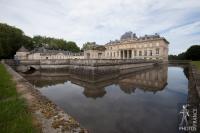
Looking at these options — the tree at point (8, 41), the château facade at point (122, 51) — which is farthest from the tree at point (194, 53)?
the tree at point (8, 41)

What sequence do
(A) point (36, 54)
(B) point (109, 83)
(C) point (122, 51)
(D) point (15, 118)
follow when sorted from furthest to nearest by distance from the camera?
1. (C) point (122, 51)
2. (A) point (36, 54)
3. (B) point (109, 83)
4. (D) point (15, 118)

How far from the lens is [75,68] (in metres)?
25.1

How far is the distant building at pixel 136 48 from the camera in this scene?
163 feet

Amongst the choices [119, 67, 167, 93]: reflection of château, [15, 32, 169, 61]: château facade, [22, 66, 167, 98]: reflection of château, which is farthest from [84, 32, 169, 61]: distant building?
[119, 67, 167, 93]: reflection of château

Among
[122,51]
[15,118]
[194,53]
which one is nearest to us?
[15,118]

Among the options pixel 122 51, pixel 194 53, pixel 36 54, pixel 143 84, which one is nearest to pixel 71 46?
pixel 122 51

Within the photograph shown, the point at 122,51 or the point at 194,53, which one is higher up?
the point at 122,51

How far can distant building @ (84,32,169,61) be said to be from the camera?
49688 mm

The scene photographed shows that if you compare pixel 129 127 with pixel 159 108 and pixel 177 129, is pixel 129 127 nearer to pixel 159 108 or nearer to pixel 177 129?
pixel 177 129

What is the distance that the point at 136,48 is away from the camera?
5628cm

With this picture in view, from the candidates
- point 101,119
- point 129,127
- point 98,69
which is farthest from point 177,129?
point 98,69

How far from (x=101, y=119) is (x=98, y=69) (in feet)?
43.7

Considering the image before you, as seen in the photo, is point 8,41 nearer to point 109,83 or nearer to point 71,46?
point 71,46

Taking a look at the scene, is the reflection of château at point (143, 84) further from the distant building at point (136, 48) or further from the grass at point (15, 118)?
the distant building at point (136, 48)
